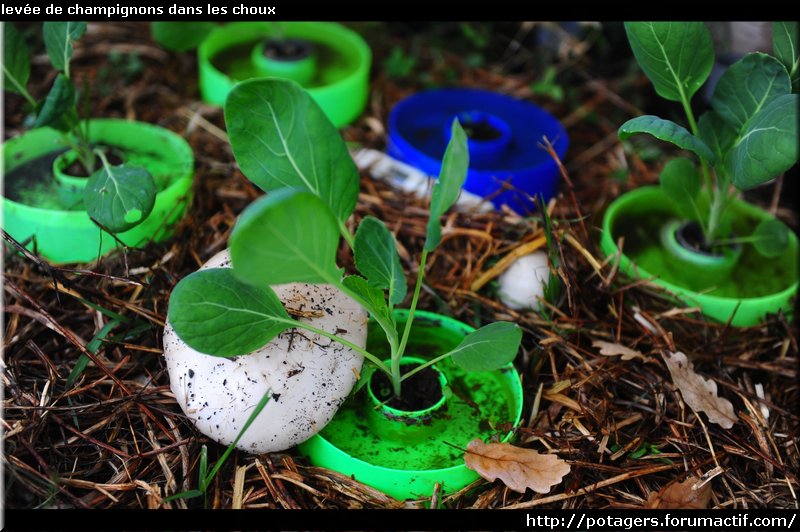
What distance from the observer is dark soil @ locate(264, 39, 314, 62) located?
238 centimetres

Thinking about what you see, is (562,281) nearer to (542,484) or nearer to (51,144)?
(542,484)

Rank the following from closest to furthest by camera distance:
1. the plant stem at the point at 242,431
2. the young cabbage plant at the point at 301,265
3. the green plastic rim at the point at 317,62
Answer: the young cabbage plant at the point at 301,265
the plant stem at the point at 242,431
the green plastic rim at the point at 317,62

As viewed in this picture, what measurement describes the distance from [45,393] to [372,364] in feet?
2.03

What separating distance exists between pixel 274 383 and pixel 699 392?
851mm

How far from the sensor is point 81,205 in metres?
1.87

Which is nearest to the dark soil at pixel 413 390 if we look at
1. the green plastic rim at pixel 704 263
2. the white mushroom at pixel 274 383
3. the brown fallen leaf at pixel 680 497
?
the white mushroom at pixel 274 383

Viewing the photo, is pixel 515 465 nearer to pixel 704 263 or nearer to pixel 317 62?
pixel 704 263

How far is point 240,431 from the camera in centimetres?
134

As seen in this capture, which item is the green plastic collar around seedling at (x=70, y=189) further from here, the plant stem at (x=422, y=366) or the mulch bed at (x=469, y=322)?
the plant stem at (x=422, y=366)

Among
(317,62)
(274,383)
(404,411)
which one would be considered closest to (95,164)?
(317,62)

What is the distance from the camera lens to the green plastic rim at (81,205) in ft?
5.76

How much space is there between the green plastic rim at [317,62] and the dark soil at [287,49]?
0.17 feet

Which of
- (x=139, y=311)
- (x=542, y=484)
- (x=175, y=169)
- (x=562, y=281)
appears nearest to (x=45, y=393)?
(x=139, y=311)

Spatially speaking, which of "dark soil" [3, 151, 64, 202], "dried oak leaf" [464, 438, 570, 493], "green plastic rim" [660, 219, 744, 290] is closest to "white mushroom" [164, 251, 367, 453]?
"dried oak leaf" [464, 438, 570, 493]
